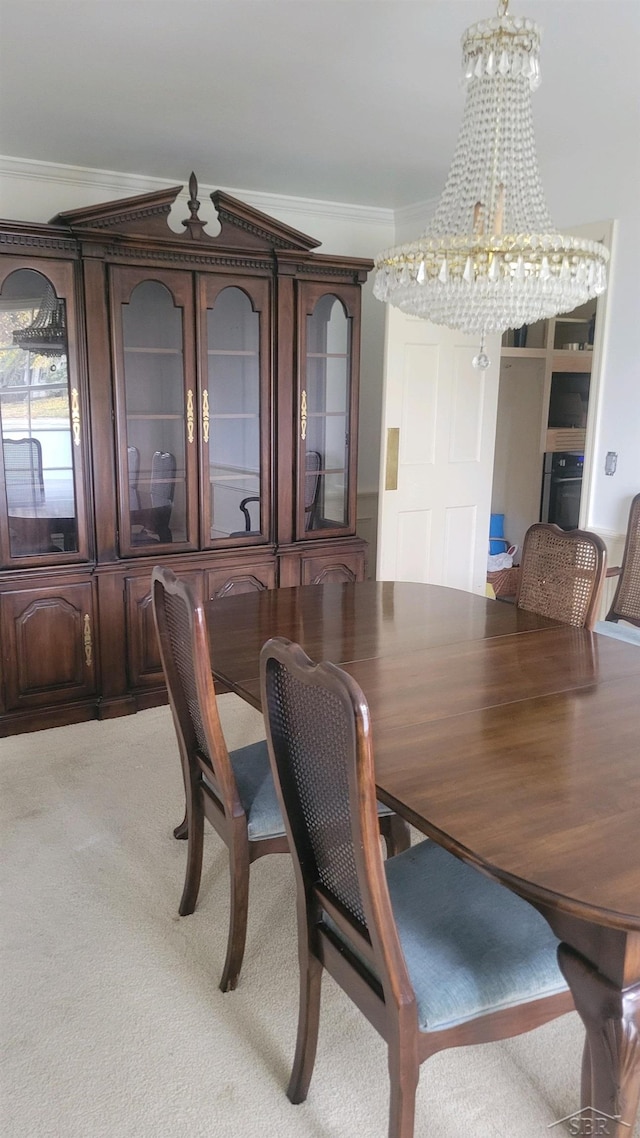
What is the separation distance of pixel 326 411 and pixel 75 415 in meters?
1.22

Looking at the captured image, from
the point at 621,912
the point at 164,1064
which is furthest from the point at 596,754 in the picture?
the point at 164,1064

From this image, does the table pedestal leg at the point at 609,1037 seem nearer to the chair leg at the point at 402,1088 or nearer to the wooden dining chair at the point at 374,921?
the wooden dining chair at the point at 374,921

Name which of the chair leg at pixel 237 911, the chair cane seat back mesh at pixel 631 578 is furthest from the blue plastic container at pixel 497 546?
the chair leg at pixel 237 911

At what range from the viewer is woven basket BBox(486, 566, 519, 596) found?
515cm

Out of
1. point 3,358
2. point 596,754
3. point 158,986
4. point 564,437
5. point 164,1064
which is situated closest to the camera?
point 596,754

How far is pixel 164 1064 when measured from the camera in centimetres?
172

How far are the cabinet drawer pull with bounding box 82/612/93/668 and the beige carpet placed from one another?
2.96ft

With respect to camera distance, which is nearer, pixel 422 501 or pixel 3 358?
pixel 3 358

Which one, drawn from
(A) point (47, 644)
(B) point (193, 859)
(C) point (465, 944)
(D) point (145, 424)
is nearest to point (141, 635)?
(A) point (47, 644)

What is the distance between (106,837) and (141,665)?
105cm

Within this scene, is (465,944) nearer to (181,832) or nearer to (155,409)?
(181,832)

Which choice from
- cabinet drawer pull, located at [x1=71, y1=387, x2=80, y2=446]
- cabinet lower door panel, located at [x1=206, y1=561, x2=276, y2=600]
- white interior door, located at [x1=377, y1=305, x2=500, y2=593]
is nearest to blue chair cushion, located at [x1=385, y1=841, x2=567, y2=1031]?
cabinet lower door panel, located at [x1=206, y1=561, x2=276, y2=600]

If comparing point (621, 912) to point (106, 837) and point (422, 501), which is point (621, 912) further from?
point (422, 501)

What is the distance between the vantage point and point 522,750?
1597 mm
